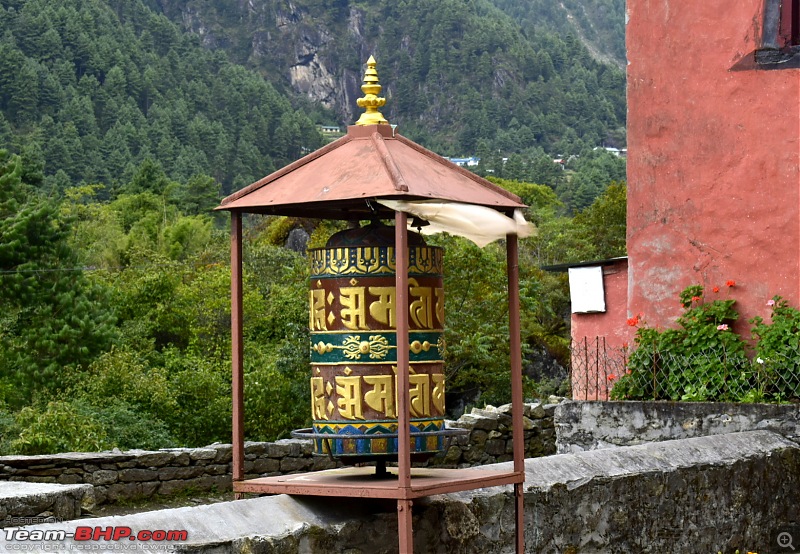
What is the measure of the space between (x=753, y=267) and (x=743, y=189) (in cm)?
63

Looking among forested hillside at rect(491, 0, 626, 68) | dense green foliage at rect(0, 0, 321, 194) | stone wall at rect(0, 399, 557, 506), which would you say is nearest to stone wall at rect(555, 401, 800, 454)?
stone wall at rect(0, 399, 557, 506)

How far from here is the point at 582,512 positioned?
6.63 metres

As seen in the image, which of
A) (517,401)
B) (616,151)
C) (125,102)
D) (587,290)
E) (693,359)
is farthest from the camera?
(616,151)

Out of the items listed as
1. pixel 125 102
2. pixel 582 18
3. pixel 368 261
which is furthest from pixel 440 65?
pixel 368 261

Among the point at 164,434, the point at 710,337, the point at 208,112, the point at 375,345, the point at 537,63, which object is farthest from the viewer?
the point at 537,63

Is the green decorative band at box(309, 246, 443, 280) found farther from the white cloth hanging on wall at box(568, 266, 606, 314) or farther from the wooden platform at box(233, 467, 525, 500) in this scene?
the white cloth hanging on wall at box(568, 266, 606, 314)

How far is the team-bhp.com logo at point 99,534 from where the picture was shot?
433cm

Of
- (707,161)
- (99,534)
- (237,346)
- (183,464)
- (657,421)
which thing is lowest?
(183,464)

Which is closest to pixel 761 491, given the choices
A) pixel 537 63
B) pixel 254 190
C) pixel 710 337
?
pixel 710 337

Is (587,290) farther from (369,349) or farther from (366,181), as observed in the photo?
(366,181)

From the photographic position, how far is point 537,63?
472 feet

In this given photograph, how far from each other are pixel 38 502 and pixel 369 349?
13.5 ft

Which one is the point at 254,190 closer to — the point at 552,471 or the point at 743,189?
the point at 552,471

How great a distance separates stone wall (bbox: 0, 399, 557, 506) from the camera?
11.4m
